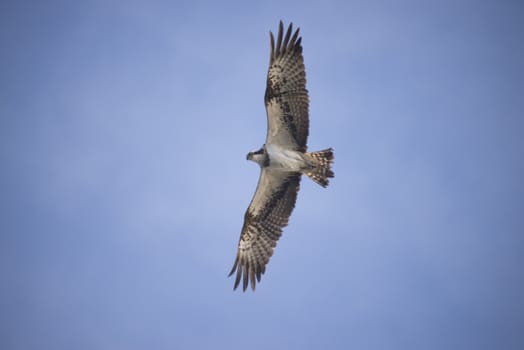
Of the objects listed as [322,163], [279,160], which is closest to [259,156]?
[279,160]

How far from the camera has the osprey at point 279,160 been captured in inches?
383

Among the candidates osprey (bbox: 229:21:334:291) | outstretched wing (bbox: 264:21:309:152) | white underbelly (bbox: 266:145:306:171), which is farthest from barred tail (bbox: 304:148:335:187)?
outstretched wing (bbox: 264:21:309:152)

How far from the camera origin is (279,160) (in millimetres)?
10352

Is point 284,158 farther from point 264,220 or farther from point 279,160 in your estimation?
point 264,220

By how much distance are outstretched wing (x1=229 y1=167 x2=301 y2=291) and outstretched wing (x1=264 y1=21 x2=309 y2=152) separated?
1.43m

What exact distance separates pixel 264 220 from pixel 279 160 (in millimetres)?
1639

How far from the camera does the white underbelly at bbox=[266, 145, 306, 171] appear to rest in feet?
33.5

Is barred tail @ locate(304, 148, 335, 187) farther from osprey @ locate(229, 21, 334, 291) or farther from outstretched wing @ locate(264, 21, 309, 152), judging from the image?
outstretched wing @ locate(264, 21, 309, 152)

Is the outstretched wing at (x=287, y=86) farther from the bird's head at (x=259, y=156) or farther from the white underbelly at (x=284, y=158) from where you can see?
the bird's head at (x=259, y=156)

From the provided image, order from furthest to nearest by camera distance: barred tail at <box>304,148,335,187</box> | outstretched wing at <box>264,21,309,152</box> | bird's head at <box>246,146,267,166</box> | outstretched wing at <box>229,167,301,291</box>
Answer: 1. outstretched wing at <box>229,167,301,291</box>
2. bird's head at <box>246,146,267,166</box>
3. barred tail at <box>304,148,335,187</box>
4. outstretched wing at <box>264,21,309,152</box>

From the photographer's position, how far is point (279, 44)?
32.2ft

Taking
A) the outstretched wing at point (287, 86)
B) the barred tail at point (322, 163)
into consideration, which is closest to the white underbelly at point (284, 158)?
the barred tail at point (322, 163)

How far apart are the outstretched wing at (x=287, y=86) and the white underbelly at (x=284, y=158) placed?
584mm

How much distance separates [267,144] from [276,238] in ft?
7.57
